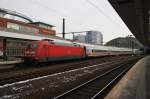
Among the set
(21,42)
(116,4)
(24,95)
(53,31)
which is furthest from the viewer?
(53,31)

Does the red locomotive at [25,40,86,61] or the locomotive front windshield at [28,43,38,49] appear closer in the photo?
the red locomotive at [25,40,86,61]

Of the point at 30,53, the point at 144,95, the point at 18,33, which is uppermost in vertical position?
the point at 18,33

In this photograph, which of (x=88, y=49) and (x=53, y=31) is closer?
(x=88, y=49)

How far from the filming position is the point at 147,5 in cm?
1527

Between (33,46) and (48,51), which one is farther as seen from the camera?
(48,51)

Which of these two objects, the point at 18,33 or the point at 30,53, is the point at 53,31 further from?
the point at 30,53

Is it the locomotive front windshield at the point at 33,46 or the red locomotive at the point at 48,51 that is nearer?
the red locomotive at the point at 48,51

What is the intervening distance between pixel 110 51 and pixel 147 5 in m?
45.8

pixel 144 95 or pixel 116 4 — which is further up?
pixel 116 4

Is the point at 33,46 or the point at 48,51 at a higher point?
the point at 33,46

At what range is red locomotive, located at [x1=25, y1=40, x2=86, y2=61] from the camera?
23.2 metres

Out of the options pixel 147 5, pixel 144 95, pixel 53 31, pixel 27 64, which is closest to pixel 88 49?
pixel 27 64

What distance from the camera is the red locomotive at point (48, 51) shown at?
2316cm

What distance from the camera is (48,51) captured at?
80.8 feet
